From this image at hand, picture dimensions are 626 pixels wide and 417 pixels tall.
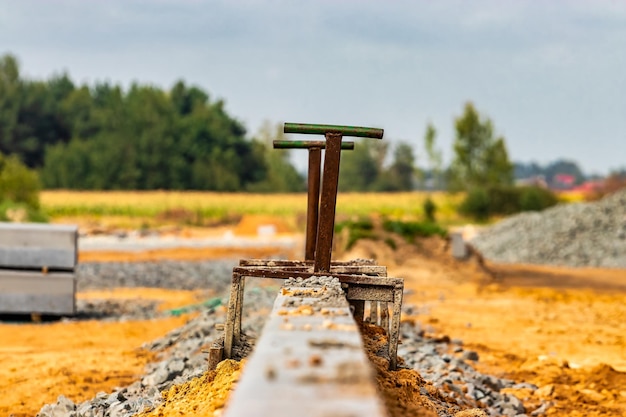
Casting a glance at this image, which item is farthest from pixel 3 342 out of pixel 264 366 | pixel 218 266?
pixel 218 266

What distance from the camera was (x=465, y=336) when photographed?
1519 centimetres

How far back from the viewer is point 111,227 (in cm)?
4859

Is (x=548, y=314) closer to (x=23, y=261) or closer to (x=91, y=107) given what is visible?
(x=23, y=261)

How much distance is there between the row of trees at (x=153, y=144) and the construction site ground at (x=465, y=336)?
37.3 metres

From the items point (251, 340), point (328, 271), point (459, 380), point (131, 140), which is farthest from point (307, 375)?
point (131, 140)

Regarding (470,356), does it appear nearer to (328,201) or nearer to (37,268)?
(328,201)

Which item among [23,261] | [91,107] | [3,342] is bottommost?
[3,342]

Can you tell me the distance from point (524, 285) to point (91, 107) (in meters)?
61.7

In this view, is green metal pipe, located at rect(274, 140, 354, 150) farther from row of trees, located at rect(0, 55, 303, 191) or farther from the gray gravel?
row of trees, located at rect(0, 55, 303, 191)

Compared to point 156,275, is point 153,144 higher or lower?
higher

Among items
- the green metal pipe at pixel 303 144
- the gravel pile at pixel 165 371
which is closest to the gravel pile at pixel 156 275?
the gravel pile at pixel 165 371

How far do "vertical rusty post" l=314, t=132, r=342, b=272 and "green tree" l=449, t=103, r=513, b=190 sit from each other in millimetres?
57000

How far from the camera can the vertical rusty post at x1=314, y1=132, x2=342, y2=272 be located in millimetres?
7480

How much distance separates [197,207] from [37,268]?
4032 cm
